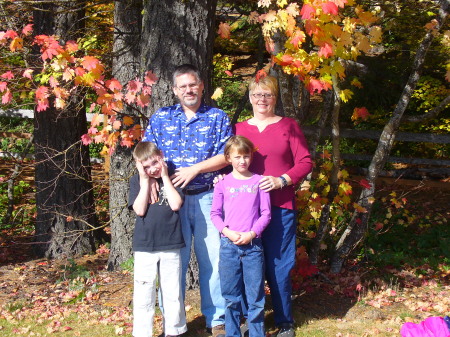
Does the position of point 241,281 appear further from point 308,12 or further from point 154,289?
point 308,12

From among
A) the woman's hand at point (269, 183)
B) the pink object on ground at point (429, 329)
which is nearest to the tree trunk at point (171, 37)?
the woman's hand at point (269, 183)

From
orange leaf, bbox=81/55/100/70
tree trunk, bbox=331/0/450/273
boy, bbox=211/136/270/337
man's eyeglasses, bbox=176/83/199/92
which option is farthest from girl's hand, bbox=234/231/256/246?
tree trunk, bbox=331/0/450/273

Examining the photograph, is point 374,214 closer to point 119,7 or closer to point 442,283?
point 442,283

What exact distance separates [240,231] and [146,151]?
2.70 ft

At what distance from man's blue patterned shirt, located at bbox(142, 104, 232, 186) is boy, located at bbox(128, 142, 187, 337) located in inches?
6.9

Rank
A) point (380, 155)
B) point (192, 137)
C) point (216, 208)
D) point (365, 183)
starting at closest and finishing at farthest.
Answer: point (216, 208) < point (192, 137) < point (365, 183) < point (380, 155)

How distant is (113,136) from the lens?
15.8 ft

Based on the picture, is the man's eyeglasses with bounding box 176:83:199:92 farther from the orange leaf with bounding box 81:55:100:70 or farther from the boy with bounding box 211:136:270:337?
the orange leaf with bounding box 81:55:100:70

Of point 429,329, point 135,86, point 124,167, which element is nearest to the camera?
point 429,329

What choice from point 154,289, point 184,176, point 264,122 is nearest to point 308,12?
point 264,122

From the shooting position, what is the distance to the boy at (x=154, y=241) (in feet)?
12.3

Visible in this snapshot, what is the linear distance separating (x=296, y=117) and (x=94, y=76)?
6.23 feet

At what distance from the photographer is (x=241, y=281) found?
3.94 metres

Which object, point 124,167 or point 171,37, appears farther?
point 124,167
